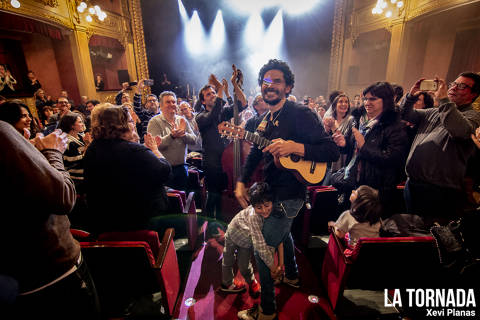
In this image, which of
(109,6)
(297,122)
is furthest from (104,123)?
(109,6)

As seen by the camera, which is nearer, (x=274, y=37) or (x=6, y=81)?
(x=6, y=81)

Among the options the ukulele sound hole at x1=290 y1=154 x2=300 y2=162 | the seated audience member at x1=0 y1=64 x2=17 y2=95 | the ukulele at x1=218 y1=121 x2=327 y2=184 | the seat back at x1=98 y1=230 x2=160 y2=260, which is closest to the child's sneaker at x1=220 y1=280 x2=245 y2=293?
the seat back at x1=98 y1=230 x2=160 y2=260

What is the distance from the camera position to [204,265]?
8.33 ft

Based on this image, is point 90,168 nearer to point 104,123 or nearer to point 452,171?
point 104,123

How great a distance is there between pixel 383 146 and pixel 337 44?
10609mm

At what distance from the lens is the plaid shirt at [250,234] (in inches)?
66.9

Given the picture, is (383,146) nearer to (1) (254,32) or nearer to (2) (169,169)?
(2) (169,169)

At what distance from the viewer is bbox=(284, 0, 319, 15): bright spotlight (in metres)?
10.6

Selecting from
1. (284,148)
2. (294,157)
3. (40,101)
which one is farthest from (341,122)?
(40,101)

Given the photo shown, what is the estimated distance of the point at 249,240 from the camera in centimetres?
193

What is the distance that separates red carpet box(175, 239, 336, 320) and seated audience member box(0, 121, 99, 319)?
1.08 m

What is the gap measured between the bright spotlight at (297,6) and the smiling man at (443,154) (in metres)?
10.6

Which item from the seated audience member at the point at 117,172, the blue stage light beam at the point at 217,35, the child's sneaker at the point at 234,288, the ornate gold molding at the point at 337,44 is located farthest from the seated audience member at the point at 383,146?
the blue stage light beam at the point at 217,35

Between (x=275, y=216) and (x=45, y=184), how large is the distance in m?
1.42
